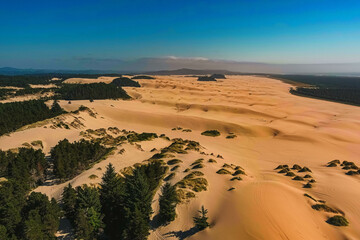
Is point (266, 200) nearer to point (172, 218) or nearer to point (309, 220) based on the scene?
point (309, 220)

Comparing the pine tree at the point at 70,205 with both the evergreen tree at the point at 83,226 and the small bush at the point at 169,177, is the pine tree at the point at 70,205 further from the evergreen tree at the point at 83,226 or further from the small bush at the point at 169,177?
the small bush at the point at 169,177

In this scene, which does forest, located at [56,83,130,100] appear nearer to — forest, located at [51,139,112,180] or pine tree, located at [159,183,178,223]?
forest, located at [51,139,112,180]

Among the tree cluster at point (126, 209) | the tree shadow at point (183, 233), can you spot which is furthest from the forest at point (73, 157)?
the tree shadow at point (183, 233)

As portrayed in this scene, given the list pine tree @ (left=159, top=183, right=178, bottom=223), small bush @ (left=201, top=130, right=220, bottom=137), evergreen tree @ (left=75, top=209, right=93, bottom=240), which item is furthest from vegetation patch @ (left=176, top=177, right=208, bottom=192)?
small bush @ (left=201, top=130, right=220, bottom=137)

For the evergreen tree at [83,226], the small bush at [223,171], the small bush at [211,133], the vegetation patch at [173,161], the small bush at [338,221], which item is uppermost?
the evergreen tree at [83,226]

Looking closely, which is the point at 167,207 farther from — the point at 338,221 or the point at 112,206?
the point at 338,221

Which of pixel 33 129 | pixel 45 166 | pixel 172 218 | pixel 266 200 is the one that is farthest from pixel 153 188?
pixel 33 129
